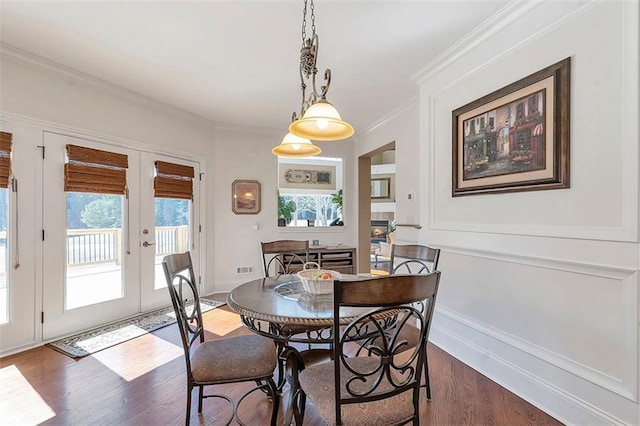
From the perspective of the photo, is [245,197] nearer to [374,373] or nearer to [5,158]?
[5,158]

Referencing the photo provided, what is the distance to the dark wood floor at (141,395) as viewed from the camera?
1840 millimetres

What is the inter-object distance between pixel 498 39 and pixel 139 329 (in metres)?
4.22

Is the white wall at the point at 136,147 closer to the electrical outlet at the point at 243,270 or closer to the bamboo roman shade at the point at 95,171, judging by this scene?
the electrical outlet at the point at 243,270

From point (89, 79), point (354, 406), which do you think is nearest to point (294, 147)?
point (354, 406)

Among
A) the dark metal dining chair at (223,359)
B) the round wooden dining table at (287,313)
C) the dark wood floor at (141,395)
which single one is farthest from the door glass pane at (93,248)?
the round wooden dining table at (287,313)

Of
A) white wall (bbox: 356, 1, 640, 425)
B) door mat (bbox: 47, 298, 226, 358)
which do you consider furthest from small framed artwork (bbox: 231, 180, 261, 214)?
white wall (bbox: 356, 1, 640, 425)

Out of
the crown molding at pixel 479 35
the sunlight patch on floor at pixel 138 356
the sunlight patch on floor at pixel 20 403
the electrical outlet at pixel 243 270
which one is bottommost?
the sunlight patch on floor at pixel 138 356

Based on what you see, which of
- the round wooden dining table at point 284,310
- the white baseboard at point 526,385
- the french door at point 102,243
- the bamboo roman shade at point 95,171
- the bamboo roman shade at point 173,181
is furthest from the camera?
the bamboo roman shade at point 173,181

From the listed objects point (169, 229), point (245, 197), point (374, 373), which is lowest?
point (374, 373)

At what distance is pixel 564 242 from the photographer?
1825mm

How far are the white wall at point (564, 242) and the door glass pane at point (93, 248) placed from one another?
3.60 meters

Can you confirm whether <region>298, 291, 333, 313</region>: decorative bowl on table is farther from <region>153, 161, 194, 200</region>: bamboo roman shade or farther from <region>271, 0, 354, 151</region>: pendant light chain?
<region>153, 161, 194, 200</region>: bamboo roman shade

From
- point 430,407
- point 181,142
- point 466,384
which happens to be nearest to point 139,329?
point 181,142

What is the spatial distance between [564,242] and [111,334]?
3937 millimetres
